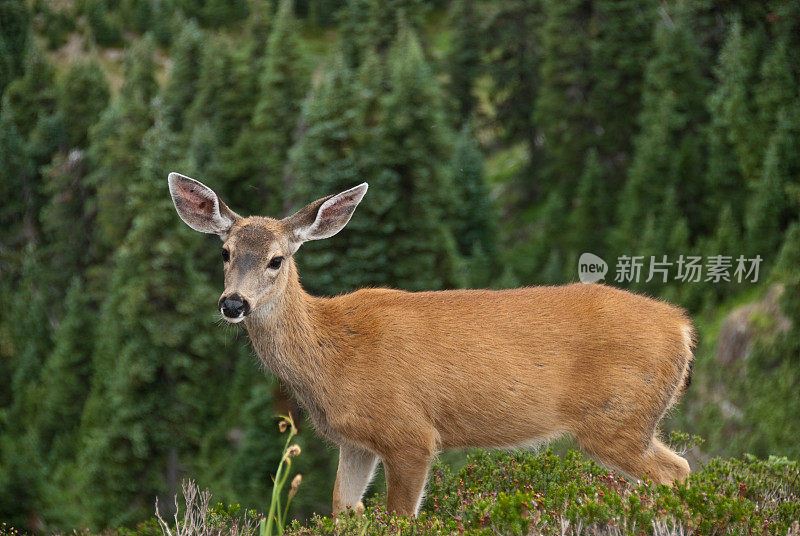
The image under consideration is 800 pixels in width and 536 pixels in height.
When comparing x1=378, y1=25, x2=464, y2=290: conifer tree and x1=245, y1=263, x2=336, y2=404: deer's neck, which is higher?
x1=245, y1=263, x2=336, y2=404: deer's neck

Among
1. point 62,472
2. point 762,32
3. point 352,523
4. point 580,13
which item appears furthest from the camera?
point 580,13

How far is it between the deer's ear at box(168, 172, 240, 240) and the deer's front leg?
2.32 metres

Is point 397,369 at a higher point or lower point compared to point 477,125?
higher

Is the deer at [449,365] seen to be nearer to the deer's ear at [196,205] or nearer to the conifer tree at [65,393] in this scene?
the deer's ear at [196,205]

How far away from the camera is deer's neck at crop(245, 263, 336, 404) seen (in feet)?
28.1

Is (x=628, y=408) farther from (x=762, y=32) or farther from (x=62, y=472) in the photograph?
(x=62, y=472)

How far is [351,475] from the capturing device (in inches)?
350

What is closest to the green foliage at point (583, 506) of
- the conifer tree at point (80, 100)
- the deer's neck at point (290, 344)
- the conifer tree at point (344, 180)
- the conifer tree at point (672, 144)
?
the deer's neck at point (290, 344)

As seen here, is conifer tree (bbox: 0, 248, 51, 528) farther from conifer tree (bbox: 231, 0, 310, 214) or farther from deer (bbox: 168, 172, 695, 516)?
deer (bbox: 168, 172, 695, 516)

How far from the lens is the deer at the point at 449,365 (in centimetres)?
831

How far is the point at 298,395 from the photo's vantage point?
8.70 meters

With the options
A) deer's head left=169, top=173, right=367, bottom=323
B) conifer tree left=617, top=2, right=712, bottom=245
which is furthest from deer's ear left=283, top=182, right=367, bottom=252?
conifer tree left=617, top=2, right=712, bottom=245

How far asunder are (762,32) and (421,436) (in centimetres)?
5104

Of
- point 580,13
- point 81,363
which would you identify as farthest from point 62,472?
point 580,13
